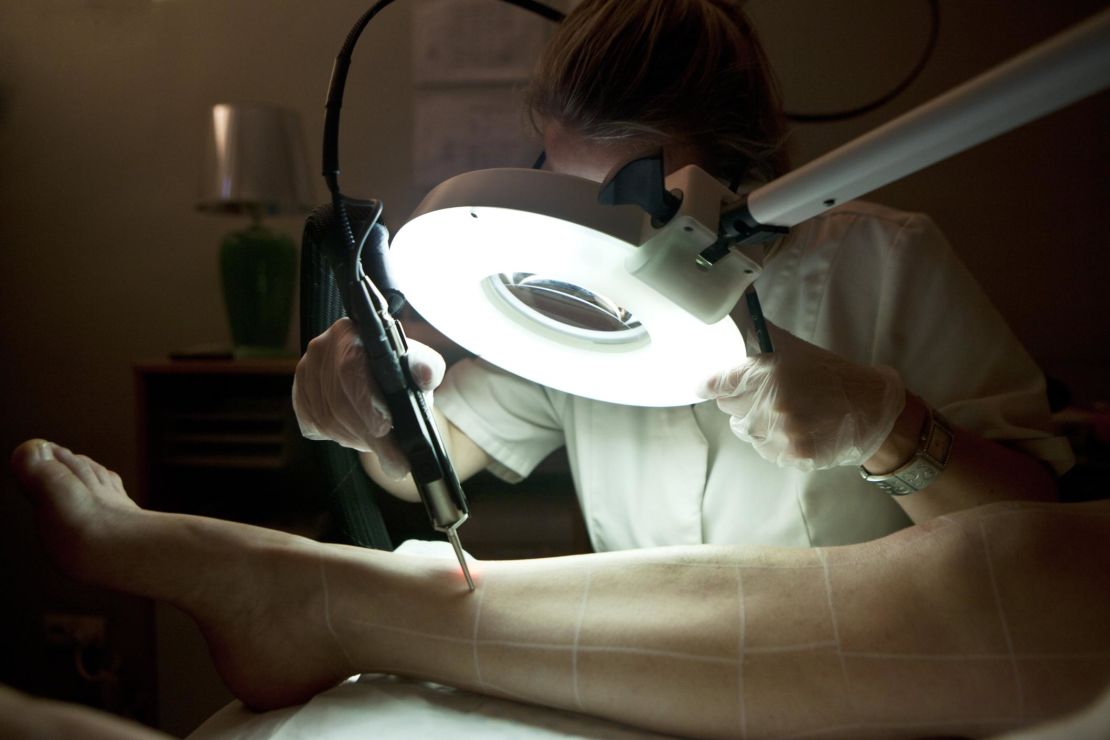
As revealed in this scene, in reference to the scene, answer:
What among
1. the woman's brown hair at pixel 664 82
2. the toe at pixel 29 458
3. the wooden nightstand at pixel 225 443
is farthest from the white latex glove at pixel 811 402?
the wooden nightstand at pixel 225 443

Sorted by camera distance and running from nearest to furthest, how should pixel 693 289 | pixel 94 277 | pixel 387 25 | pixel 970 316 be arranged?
pixel 693 289
pixel 970 316
pixel 387 25
pixel 94 277

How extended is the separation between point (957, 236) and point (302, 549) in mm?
1288

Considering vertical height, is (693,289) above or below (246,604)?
above

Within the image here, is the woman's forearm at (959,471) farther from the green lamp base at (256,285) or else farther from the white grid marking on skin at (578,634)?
the green lamp base at (256,285)

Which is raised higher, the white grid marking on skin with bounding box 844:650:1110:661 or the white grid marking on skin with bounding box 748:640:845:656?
the white grid marking on skin with bounding box 844:650:1110:661

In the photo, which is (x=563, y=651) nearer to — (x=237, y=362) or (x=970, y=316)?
(x=970, y=316)

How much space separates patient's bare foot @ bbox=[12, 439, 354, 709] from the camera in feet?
1.98

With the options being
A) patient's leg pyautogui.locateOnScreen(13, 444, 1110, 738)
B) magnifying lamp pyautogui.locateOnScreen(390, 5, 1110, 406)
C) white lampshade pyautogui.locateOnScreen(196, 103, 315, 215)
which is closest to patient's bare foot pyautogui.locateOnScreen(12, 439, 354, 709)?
patient's leg pyautogui.locateOnScreen(13, 444, 1110, 738)

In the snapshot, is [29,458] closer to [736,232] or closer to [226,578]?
[226,578]

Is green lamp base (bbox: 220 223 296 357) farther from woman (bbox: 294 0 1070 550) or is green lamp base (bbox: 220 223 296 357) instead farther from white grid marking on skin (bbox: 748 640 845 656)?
white grid marking on skin (bbox: 748 640 845 656)

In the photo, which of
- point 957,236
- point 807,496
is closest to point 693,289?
point 807,496

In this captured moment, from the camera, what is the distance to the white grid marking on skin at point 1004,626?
17.9 inches

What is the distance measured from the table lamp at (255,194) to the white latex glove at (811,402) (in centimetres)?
103

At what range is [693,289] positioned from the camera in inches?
16.0
